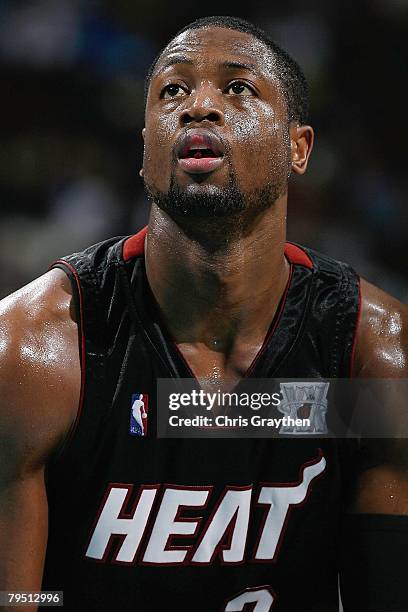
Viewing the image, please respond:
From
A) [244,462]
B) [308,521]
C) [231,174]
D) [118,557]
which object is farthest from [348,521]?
[231,174]

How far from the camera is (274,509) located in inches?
59.4

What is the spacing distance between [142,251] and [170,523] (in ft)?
1.57

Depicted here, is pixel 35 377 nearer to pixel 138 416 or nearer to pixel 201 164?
pixel 138 416

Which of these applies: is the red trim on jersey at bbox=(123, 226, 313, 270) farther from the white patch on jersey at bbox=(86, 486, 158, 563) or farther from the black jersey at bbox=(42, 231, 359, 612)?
the white patch on jersey at bbox=(86, 486, 158, 563)

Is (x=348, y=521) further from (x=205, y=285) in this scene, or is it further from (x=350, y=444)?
(x=205, y=285)

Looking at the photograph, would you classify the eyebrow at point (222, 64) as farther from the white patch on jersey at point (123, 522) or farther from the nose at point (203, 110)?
the white patch on jersey at point (123, 522)

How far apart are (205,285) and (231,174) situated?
0.21m

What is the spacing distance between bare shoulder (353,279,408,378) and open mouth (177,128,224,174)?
43 centimetres

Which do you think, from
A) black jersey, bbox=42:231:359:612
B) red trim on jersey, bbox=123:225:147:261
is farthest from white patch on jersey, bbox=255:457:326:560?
red trim on jersey, bbox=123:225:147:261

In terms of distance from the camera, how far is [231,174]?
4.48ft

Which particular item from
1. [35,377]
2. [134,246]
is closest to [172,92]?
[134,246]

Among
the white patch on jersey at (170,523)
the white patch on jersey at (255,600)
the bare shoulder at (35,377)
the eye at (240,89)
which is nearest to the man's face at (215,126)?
the eye at (240,89)

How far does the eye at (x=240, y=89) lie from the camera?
1.43 meters

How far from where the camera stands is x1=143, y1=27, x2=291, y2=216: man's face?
1356 mm
